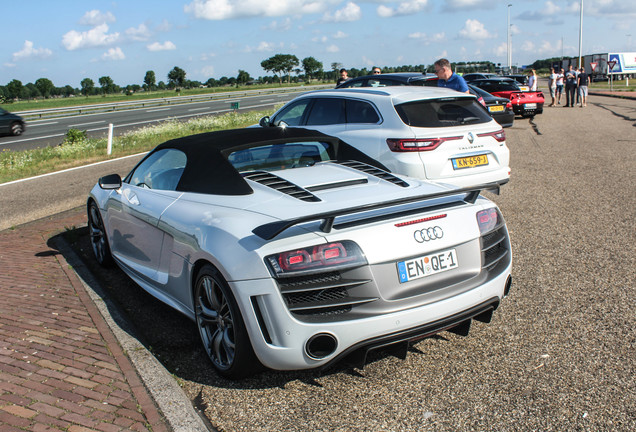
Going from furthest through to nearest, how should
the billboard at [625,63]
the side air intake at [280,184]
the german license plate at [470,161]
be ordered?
the billboard at [625,63] < the german license plate at [470,161] < the side air intake at [280,184]

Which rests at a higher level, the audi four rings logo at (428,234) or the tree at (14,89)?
the tree at (14,89)

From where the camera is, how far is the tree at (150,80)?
89.1 m

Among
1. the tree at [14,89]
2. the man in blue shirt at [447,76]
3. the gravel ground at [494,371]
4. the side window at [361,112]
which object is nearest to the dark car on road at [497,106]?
the man in blue shirt at [447,76]

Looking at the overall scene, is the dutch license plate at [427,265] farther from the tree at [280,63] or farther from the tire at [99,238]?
the tree at [280,63]

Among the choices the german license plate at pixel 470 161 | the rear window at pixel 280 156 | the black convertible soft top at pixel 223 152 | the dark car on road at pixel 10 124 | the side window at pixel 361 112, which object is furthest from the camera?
the dark car on road at pixel 10 124

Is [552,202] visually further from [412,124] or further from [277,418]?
[277,418]

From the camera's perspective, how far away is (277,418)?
3189 mm

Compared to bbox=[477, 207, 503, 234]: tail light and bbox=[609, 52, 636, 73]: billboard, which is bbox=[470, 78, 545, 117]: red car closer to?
bbox=[477, 207, 503, 234]: tail light

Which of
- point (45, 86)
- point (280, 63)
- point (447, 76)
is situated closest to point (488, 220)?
point (447, 76)

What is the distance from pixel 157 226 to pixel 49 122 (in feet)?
114

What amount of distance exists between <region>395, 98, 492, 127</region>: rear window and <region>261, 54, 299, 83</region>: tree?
10602 cm

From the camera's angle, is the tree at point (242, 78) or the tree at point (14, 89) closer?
the tree at point (14, 89)

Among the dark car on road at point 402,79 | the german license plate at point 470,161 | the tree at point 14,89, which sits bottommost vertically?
the german license plate at point 470,161

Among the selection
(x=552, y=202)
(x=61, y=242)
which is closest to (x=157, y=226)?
(x=61, y=242)
